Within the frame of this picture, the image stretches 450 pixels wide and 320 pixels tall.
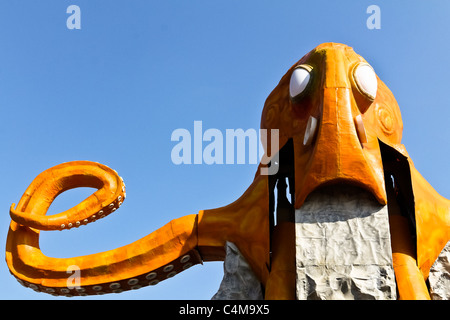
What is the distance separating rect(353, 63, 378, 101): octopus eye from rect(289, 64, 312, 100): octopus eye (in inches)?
24.5

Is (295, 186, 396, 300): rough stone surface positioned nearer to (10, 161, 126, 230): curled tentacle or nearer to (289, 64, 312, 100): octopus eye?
(289, 64, 312, 100): octopus eye

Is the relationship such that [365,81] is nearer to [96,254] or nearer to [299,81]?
[299,81]

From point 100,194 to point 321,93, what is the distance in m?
3.67

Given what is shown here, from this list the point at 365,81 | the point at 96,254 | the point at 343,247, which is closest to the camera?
the point at 343,247

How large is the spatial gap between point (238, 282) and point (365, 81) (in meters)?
3.16

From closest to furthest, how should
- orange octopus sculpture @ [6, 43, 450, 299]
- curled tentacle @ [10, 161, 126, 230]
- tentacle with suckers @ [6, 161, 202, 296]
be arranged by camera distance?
orange octopus sculpture @ [6, 43, 450, 299]
tentacle with suckers @ [6, 161, 202, 296]
curled tentacle @ [10, 161, 126, 230]

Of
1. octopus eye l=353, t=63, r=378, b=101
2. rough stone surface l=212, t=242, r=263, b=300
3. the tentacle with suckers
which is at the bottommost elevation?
rough stone surface l=212, t=242, r=263, b=300

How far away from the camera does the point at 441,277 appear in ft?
28.6

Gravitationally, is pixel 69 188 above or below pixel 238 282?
above

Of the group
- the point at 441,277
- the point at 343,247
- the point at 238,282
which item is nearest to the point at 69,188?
the point at 238,282

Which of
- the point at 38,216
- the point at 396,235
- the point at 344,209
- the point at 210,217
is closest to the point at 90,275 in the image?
the point at 38,216

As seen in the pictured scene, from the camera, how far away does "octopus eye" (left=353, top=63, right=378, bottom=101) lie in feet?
27.7

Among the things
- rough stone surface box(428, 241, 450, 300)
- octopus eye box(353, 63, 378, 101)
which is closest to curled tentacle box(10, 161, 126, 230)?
octopus eye box(353, 63, 378, 101)
